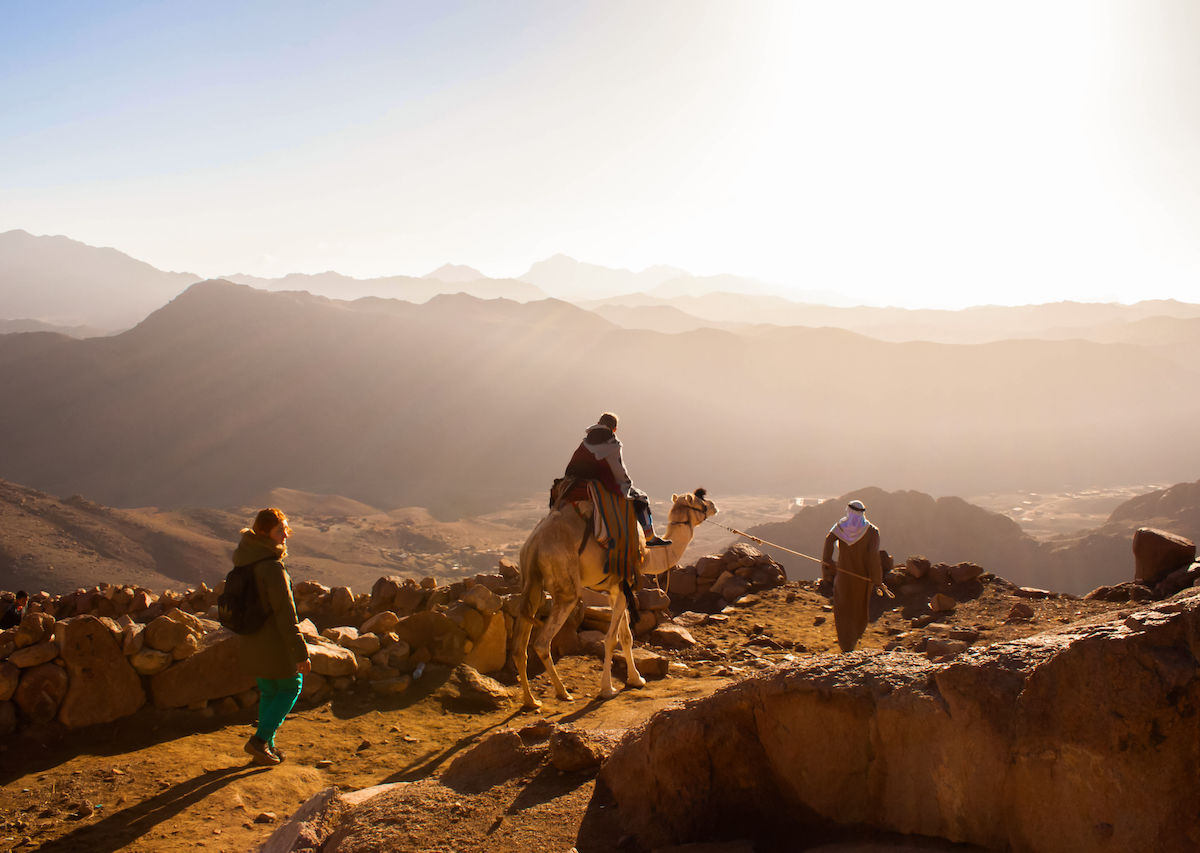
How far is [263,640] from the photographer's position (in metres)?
5.07

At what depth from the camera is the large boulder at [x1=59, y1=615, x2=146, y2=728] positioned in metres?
5.47

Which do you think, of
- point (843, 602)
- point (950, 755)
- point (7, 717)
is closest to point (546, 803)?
point (950, 755)

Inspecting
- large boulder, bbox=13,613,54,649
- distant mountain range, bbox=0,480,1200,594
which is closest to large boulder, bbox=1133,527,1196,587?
large boulder, bbox=13,613,54,649

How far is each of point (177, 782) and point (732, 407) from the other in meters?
91.0

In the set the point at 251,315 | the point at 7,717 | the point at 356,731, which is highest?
the point at 251,315

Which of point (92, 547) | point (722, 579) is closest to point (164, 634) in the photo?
point (722, 579)

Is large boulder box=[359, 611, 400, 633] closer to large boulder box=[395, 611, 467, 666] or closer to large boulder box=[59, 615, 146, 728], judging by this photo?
large boulder box=[395, 611, 467, 666]

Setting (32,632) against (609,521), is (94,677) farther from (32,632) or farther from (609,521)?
(609,521)

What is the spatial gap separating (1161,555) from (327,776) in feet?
39.4

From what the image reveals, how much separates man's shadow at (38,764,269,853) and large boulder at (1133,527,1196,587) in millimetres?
12284

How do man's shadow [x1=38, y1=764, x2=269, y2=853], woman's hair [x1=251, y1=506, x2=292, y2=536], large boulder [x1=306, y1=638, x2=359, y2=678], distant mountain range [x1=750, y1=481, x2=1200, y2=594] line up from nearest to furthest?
man's shadow [x1=38, y1=764, x2=269, y2=853] < woman's hair [x1=251, y1=506, x2=292, y2=536] < large boulder [x1=306, y1=638, x2=359, y2=678] < distant mountain range [x1=750, y1=481, x2=1200, y2=594]

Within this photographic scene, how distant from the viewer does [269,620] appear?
509 centimetres

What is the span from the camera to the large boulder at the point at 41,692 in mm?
5297

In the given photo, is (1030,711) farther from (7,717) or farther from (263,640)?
(7,717)
